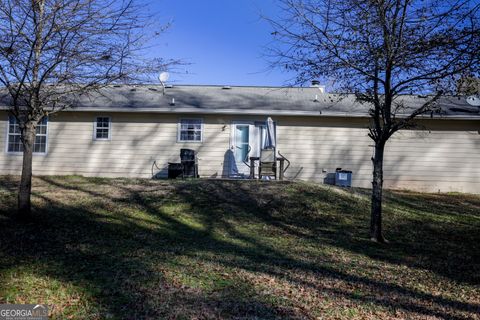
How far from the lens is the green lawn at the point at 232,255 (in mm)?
3652

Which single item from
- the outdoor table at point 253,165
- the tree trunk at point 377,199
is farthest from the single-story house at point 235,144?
the tree trunk at point 377,199

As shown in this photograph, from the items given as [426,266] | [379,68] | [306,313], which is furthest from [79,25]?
[426,266]

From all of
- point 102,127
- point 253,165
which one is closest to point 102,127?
point 102,127

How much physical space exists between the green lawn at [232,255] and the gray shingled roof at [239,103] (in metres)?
3.75

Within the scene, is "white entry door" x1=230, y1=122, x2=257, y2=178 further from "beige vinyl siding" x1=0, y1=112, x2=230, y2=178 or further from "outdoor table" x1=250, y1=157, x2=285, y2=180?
"outdoor table" x1=250, y1=157, x2=285, y2=180

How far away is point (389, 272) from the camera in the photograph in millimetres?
5098

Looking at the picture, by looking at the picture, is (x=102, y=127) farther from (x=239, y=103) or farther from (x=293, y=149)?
(x=293, y=149)

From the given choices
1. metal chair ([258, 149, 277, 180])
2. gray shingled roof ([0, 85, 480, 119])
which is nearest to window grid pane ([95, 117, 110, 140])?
gray shingled roof ([0, 85, 480, 119])

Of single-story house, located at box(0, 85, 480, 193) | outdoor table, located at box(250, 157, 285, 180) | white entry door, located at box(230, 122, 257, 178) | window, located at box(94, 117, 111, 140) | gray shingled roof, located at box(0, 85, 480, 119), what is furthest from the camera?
window, located at box(94, 117, 111, 140)

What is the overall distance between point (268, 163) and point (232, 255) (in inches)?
273

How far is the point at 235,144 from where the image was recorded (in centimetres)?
1383

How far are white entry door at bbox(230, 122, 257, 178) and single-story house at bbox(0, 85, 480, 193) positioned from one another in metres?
0.04

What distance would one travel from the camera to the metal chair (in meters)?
12.2

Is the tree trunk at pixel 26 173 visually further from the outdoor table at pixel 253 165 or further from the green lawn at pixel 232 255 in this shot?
the outdoor table at pixel 253 165
